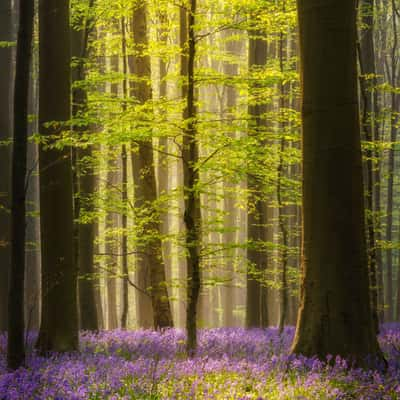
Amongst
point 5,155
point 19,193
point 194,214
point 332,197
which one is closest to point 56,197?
point 194,214

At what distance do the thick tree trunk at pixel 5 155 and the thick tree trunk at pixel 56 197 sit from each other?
16.7 feet

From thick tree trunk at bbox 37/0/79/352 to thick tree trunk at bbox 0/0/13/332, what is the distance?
5083mm

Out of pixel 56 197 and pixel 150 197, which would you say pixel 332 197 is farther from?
pixel 150 197

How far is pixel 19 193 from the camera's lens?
776cm

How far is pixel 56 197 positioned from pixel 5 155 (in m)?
6.88

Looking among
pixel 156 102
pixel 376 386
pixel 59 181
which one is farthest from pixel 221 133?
pixel 376 386

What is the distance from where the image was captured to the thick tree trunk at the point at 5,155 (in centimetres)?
1633

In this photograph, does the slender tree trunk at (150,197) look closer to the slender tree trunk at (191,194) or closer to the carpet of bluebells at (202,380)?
the slender tree trunk at (191,194)

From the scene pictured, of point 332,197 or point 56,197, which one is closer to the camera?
point 332,197

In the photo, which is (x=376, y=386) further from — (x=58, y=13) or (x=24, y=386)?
(x=58, y=13)

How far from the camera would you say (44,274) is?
34.6 feet

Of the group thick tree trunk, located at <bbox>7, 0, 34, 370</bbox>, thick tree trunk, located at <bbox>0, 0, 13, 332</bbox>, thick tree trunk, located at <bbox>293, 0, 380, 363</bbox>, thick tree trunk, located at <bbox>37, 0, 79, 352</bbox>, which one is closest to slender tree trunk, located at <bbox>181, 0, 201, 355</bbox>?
thick tree trunk, located at <bbox>37, 0, 79, 352</bbox>

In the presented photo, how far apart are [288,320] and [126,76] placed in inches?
588

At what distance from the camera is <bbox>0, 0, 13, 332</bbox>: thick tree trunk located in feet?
53.6
